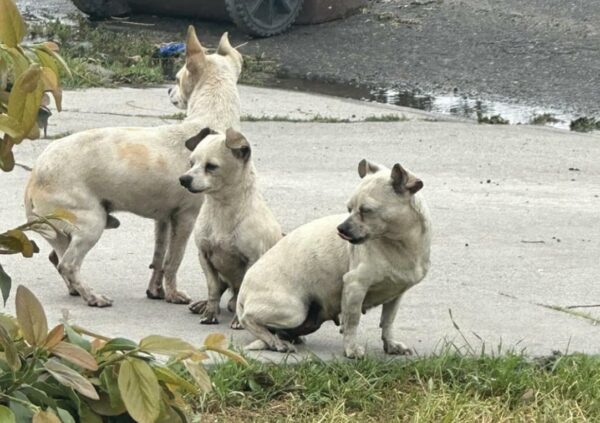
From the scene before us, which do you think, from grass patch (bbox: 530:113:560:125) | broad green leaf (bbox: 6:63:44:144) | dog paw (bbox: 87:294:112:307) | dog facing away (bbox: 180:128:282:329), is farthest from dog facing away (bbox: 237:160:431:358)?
grass patch (bbox: 530:113:560:125)

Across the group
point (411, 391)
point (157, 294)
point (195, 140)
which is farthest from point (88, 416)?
point (157, 294)

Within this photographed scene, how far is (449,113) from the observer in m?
12.9

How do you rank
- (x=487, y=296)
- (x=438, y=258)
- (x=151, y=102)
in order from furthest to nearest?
(x=151, y=102)
(x=438, y=258)
(x=487, y=296)

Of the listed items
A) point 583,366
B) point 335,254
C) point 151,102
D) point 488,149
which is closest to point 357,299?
point 335,254

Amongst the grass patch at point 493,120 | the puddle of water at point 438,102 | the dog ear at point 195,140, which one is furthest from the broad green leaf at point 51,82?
the puddle of water at point 438,102

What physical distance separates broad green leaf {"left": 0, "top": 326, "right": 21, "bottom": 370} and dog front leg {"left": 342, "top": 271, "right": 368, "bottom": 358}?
2.73 meters

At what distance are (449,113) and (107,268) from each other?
652 centimetres

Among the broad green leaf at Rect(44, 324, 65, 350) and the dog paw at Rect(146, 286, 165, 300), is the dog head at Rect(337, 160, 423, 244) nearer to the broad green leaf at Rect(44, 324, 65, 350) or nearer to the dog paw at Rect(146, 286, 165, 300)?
the dog paw at Rect(146, 286, 165, 300)

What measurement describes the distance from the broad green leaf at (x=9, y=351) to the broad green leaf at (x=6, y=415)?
0.13m

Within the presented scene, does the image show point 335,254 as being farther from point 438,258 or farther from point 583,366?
point 438,258

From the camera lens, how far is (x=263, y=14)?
16.5 m

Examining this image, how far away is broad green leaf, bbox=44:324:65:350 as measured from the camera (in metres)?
2.80

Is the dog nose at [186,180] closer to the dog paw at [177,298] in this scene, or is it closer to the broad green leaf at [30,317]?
the dog paw at [177,298]

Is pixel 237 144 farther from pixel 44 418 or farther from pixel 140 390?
pixel 44 418
